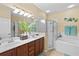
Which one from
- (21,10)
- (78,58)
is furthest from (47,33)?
(78,58)

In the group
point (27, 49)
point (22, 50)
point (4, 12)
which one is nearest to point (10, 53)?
point (22, 50)

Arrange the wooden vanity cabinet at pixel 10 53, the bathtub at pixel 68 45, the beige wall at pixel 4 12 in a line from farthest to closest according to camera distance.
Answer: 1. the bathtub at pixel 68 45
2. the beige wall at pixel 4 12
3. the wooden vanity cabinet at pixel 10 53

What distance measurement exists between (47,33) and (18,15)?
4.40 ft

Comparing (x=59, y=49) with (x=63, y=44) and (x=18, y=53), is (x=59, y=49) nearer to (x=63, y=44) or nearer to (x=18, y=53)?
(x=63, y=44)

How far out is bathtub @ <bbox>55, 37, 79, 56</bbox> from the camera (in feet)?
8.00

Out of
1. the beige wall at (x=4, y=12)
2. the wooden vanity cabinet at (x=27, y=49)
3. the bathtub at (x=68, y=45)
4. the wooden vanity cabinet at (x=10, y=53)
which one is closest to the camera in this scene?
the wooden vanity cabinet at (x=10, y=53)

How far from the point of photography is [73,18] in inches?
89.4

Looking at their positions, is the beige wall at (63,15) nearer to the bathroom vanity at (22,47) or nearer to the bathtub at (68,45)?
the bathtub at (68,45)

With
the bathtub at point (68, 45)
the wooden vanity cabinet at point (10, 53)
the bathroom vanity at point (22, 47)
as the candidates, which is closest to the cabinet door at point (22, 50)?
the bathroom vanity at point (22, 47)

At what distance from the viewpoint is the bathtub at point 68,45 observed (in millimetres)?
2439

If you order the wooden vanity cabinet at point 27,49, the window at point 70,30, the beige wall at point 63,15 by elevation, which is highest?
the beige wall at point 63,15

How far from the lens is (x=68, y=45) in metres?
2.62

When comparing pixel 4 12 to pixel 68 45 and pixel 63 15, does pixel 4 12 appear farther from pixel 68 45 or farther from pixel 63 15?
pixel 68 45

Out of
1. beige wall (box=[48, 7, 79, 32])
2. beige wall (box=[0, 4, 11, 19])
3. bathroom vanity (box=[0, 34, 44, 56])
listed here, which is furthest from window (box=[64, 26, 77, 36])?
beige wall (box=[0, 4, 11, 19])
